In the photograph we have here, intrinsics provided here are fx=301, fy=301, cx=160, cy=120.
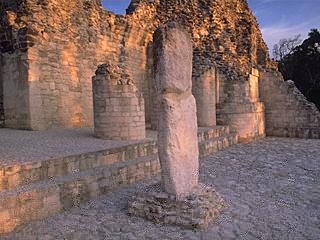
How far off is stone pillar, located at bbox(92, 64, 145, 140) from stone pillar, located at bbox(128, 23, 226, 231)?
147 inches

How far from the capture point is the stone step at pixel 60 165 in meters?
4.59

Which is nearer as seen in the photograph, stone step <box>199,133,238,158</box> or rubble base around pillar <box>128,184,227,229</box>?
rubble base around pillar <box>128,184,227,229</box>

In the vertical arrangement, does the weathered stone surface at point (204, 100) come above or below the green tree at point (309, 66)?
below

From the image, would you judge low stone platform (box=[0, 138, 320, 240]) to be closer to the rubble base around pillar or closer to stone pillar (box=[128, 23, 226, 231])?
the rubble base around pillar

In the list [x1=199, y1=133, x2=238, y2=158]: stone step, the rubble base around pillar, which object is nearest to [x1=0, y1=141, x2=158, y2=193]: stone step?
the rubble base around pillar

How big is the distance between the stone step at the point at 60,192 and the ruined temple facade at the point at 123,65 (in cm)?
484

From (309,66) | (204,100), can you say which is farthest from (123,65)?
(309,66)

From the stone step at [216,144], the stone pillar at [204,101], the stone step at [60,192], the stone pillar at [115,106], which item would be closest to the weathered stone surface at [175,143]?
the stone step at [60,192]

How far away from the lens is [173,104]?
4344mm

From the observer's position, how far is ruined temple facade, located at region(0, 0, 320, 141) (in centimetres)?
1007

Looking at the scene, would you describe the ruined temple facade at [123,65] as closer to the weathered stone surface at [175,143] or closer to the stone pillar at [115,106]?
the stone pillar at [115,106]

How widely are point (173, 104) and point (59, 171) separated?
2.47 m

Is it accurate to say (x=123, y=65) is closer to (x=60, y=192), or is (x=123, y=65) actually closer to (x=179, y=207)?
(x=60, y=192)

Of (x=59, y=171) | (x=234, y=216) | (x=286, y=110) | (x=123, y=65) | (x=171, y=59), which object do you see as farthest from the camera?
(x=286, y=110)
